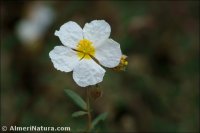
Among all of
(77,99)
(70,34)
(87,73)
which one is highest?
(70,34)

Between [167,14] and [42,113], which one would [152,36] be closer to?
[167,14]

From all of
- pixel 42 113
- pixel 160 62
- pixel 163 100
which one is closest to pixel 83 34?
pixel 42 113

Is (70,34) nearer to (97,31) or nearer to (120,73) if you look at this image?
(97,31)

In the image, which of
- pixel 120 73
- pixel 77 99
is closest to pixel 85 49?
pixel 77 99

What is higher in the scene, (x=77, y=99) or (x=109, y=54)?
(x=109, y=54)

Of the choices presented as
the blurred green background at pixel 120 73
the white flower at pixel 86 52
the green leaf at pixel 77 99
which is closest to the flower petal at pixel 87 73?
the white flower at pixel 86 52

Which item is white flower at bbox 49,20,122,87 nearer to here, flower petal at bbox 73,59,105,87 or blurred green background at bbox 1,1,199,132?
flower petal at bbox 73,59,105,87
